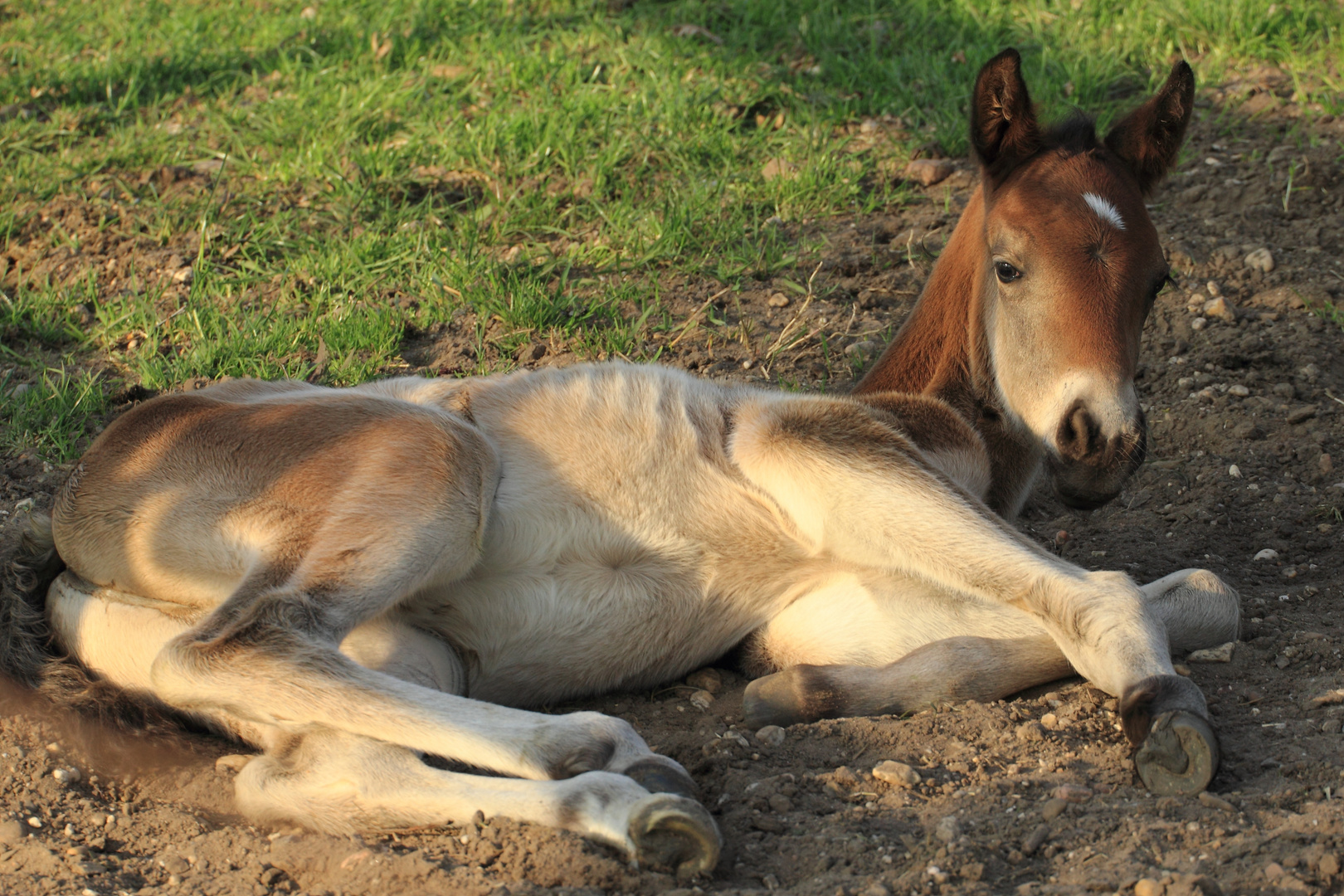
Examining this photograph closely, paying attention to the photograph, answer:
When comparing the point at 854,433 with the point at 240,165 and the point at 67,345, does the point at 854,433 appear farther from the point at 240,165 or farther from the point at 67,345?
the point at 240,165

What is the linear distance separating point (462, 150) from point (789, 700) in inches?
170

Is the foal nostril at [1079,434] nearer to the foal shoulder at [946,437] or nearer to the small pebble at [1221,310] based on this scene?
the foal shoulder at [946,437]

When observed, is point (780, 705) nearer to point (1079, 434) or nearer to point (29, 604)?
point (1079, 434)

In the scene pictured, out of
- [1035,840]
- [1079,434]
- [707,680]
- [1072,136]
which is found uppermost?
[1072,136]

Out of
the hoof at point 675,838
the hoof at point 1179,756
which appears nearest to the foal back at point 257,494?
the hoof at point 675,838

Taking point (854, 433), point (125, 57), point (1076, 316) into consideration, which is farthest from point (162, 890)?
point (125, 57)

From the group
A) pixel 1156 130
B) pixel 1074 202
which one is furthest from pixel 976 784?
pixel 1156 130

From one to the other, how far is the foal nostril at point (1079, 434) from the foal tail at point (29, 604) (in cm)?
295

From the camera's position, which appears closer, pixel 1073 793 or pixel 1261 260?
pixel 1073 793

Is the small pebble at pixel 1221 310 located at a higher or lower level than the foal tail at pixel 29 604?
lower

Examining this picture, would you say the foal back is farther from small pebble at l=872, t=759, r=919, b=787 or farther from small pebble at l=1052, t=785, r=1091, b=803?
small pebble at l=1052, t=785, r=1091, b=803

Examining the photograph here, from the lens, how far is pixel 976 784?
9.18ft

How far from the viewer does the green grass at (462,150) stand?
559cm

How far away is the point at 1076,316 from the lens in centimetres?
353
